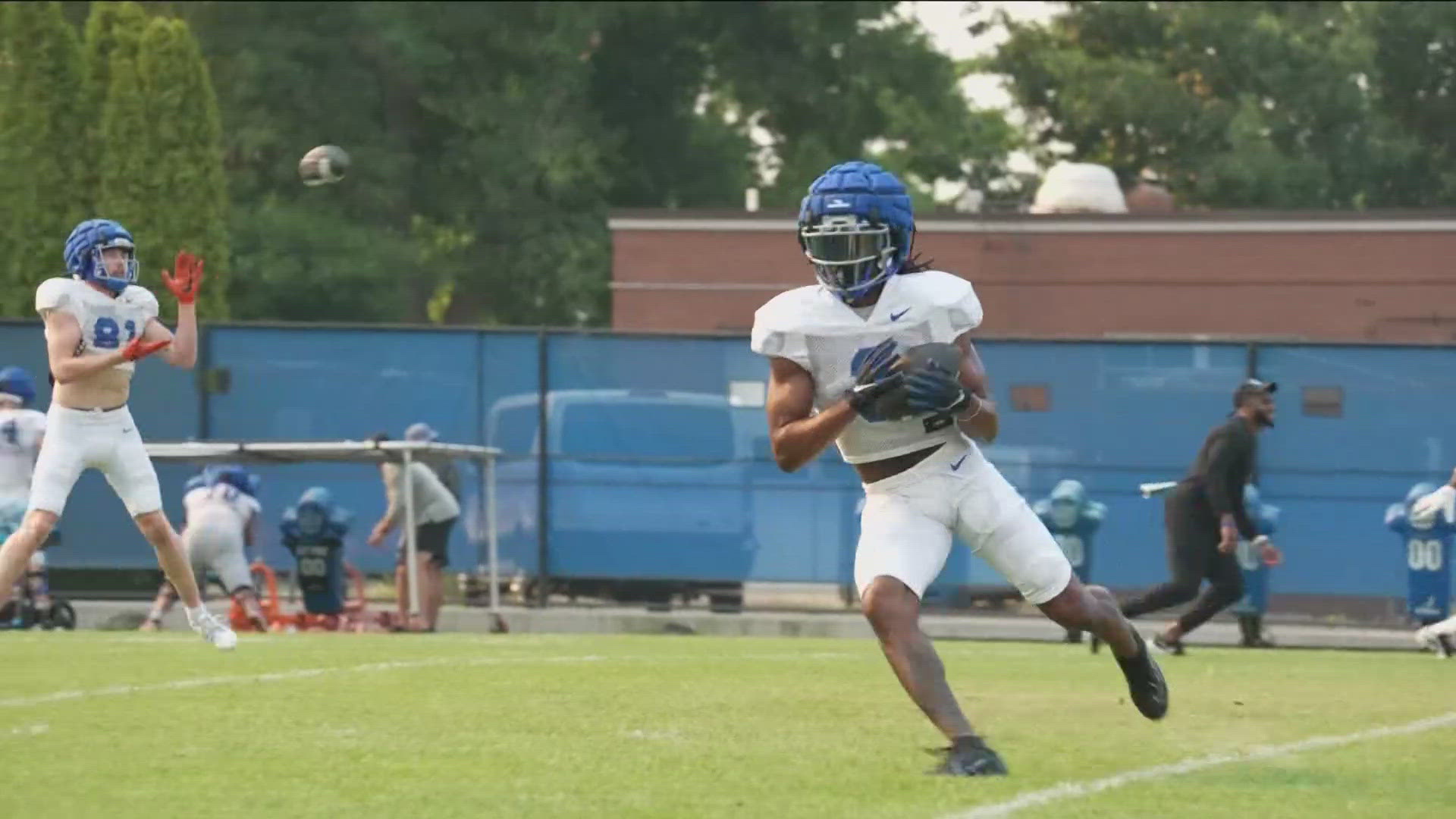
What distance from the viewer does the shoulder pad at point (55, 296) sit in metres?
13.2

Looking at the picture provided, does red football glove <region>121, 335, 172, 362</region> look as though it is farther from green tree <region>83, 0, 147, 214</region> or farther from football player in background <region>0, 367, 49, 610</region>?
green tree <region>83, 0, 147, 214</region>

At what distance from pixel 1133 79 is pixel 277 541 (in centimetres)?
3140

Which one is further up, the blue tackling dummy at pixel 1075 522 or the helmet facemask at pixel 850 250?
the helmet facemask at pixel 850 250

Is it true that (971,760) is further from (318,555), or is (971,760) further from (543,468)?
(543,468)

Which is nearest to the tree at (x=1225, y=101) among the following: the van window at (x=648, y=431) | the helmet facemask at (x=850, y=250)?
the van window at (x=648, y=431)

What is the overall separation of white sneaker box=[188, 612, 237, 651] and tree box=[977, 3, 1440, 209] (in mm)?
35633

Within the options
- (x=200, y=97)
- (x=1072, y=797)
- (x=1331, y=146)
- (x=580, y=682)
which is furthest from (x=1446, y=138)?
(x=1072, y=797)

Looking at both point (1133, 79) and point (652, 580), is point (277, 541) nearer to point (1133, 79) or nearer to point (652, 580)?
point (652, 580)

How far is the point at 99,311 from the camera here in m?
13.3

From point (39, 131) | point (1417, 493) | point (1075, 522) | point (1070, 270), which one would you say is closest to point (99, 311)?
point (1075, 522)

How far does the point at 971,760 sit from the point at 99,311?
634 cm

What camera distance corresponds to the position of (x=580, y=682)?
12.2m

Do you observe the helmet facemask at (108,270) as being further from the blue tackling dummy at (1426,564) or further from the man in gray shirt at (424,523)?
the blue tackling dummy at (1426,564)

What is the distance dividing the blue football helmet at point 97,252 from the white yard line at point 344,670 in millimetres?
2163
